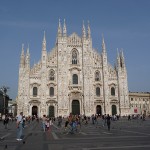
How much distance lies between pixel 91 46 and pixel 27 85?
1743 cm

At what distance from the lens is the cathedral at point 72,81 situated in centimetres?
5441

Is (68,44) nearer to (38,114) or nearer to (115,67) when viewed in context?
(115,67)

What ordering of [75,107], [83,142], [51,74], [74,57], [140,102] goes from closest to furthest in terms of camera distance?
[83,142]
[51,74]
[75,107]
[74,57]
[140,102]

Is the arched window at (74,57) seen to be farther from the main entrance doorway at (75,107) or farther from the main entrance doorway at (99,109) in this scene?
the main entrance doorway at (99,109)

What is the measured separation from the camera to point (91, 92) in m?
56.6

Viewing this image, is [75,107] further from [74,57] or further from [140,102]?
[140,102]

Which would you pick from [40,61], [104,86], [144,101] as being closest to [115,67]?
[104,86]

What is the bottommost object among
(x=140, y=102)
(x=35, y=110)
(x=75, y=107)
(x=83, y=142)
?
(x=83, y=142)

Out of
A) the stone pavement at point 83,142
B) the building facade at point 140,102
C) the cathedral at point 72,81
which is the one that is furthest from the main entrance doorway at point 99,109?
the stone pavement at point 83,142

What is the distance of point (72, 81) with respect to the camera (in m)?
57.2

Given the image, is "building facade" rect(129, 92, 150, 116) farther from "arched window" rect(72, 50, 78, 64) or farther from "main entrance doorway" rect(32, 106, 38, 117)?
"main entrance doorway" rect(32, 106, 38, 117)

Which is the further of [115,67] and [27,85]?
[115,67]

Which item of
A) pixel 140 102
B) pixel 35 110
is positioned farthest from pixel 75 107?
pixel 140 102

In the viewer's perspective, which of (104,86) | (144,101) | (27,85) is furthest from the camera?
(144,101)
